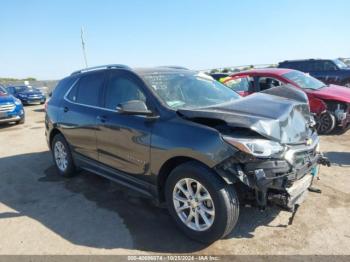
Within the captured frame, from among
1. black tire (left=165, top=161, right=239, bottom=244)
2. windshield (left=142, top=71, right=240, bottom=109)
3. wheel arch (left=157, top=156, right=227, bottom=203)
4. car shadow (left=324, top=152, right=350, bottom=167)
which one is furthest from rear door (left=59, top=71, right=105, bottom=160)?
car shadow (left=324, top=152, right=350, bottom=167)

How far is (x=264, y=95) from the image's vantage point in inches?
173

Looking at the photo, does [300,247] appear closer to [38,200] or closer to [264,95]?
[264,95]

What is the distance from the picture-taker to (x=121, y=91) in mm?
4422

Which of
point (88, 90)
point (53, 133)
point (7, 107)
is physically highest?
point (88, 90)

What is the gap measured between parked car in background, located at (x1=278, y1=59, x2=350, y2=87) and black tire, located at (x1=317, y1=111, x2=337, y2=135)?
7.60 m

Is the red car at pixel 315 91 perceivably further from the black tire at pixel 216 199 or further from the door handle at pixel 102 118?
the black tire at pixel 216 199

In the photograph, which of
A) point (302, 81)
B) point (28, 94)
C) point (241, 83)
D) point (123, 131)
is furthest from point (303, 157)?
point (28, 94)

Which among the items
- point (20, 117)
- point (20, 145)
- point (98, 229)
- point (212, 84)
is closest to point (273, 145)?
point (212, 84)

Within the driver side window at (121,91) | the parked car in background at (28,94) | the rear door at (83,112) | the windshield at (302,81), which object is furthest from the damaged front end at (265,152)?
the parked car in background at (28,94)

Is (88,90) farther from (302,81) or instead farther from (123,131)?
(302,81)

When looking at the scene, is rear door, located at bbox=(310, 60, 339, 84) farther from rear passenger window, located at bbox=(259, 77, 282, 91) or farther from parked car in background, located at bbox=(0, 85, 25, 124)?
parked car in background, located at bbox=(0, 85, 25, 124)

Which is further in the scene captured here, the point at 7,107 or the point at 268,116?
the point at 7,107

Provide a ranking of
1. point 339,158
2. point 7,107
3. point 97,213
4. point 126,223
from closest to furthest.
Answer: point 126,223
point 97,213
point 339,158
point 7,107

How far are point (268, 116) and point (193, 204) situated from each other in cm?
122
